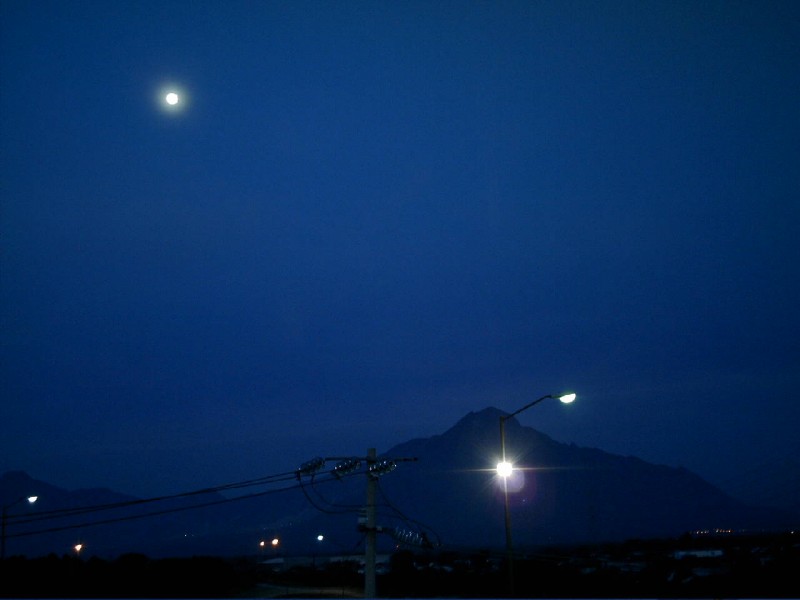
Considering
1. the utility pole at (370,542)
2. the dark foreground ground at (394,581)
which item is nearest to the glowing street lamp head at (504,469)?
the utility pole at (370,542)

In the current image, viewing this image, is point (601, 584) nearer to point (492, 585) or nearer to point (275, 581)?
point (492, 585)

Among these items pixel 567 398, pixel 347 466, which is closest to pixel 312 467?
pixel 347 466

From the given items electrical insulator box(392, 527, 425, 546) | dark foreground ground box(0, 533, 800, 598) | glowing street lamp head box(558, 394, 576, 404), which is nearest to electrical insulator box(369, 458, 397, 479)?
electrical insulator box(392, 527, 425, 546)

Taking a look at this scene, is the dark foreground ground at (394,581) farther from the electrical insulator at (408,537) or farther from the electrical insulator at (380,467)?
the electrical insulator at (380,467)

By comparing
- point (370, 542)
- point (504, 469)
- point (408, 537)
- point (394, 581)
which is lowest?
point (394, 581)

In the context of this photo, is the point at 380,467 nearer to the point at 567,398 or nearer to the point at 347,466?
the point at 347,466

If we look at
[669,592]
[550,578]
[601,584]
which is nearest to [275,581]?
[550,578]

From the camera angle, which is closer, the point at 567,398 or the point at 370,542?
the point at 567,398

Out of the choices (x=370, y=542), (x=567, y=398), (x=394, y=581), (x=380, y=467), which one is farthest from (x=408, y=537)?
(x=394, y=581)

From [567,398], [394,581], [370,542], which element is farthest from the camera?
[394,581]

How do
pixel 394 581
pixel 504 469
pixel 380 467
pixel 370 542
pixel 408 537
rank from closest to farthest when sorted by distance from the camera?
pixel 370 542, pixel 380 467, pixel 504 469, pixel 408 537, pixel 394 581

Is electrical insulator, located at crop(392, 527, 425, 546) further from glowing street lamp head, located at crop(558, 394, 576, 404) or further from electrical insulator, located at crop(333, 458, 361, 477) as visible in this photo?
glowing street lamp head, located at crop(558, 394, 576, 404)

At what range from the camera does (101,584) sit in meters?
48.2

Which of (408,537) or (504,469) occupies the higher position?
(504,469)
